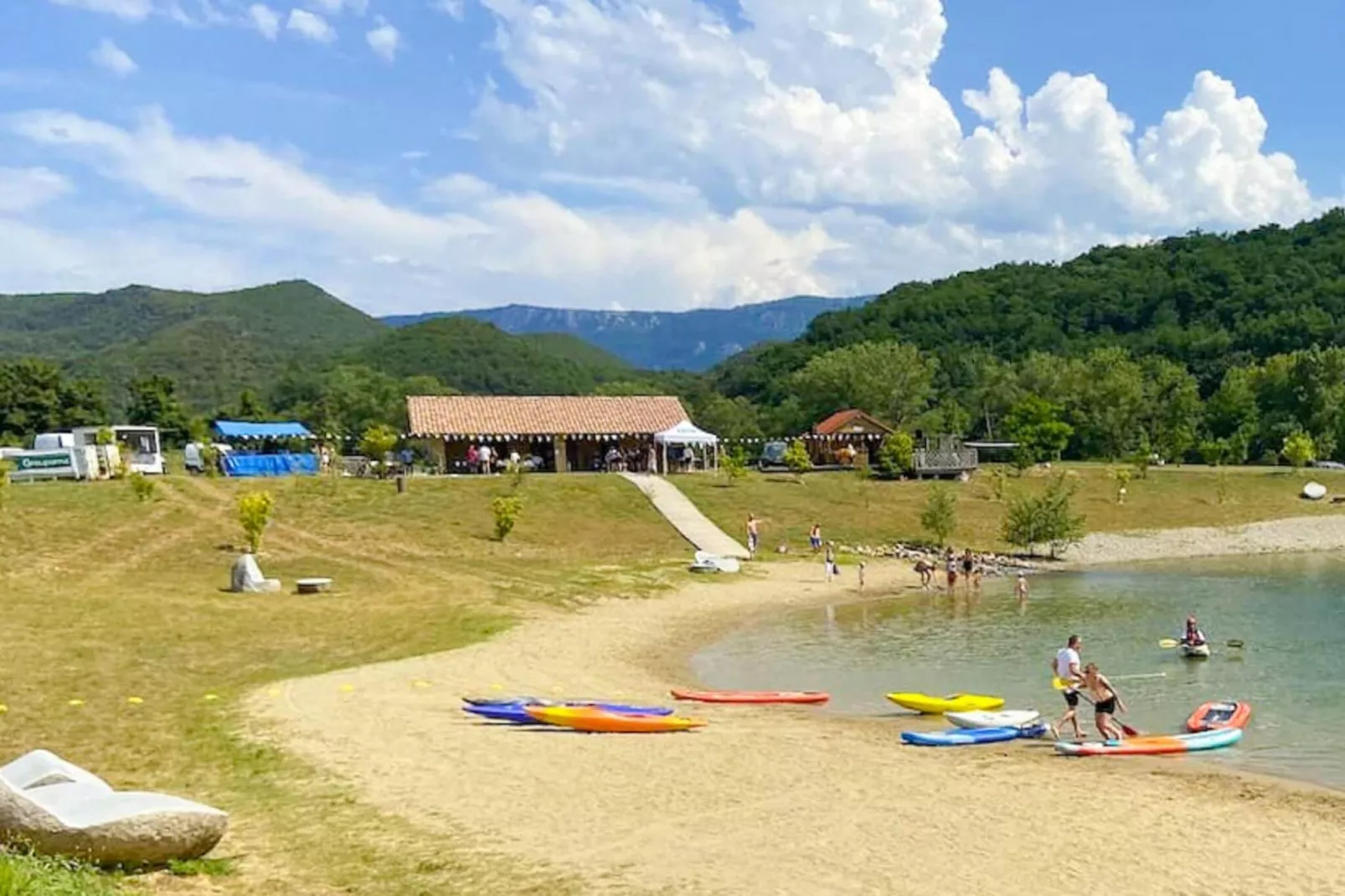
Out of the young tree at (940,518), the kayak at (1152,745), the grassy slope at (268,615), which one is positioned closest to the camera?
the grassy slope at (268,615)

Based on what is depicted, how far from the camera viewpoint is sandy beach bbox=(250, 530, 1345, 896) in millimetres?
11539

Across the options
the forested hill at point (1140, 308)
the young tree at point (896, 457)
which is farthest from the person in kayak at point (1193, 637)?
the forested hill at point (1140, 308)

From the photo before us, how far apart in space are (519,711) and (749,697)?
203 inches

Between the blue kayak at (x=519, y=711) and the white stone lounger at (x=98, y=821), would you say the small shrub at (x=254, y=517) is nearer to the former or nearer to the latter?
the blue kayak at (x=519, y=711)

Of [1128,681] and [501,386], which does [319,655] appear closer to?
[1128,681]

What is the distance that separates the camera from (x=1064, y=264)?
506ft

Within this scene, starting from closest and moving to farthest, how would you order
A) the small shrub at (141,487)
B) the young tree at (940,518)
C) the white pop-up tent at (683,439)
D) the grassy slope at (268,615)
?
Result: the grassy slope at (268,615), the small shrub at (141,487), the young tree at (940,518), the white pop-up tent at (683,439)

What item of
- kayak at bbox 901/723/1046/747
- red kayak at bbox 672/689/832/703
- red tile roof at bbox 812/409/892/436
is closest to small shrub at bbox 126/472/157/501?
red kayak at bbox 672/689/832/703

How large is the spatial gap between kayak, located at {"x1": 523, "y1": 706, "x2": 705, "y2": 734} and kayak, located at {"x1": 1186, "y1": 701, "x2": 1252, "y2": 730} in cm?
835

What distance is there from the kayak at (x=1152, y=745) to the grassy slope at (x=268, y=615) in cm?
1004

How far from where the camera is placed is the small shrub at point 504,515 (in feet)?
149

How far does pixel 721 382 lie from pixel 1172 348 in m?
65.8

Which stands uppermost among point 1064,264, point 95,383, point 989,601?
point 1064,264

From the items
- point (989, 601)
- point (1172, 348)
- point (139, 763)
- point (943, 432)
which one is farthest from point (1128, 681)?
point (1172, 348)
